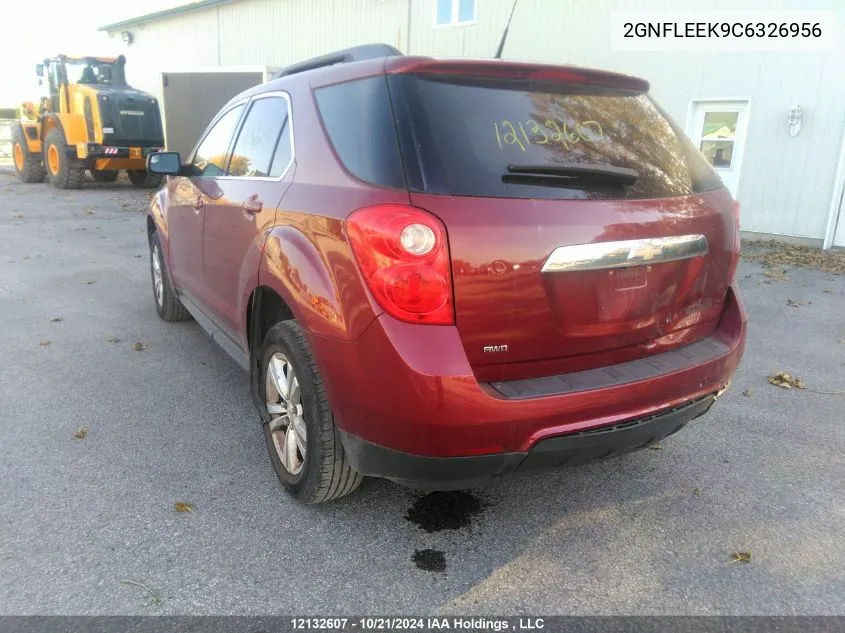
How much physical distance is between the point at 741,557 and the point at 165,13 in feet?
77.8

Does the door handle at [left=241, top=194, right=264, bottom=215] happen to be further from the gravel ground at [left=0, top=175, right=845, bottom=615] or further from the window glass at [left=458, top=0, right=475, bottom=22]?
the window glass at [left=458, top=0, right=475, bottom=22]

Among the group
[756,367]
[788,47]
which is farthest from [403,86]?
[788,47]

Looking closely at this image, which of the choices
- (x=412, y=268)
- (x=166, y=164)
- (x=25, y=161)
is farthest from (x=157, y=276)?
(x=25, y=161)

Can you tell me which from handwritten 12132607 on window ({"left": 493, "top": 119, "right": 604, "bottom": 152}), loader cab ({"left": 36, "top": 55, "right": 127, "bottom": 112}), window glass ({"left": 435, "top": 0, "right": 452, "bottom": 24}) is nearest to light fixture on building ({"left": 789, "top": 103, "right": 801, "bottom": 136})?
window glass ({"left": 435, "top": 0, "right": 452, "bottom": 24})

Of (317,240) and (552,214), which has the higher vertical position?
(552,214)

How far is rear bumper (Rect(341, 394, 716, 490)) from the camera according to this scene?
2.13m

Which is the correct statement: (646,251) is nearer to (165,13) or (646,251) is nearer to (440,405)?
(440,405)

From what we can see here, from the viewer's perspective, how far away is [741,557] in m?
2.52

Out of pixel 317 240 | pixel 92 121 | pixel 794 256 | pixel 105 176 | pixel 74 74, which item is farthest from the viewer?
pixel 105 176

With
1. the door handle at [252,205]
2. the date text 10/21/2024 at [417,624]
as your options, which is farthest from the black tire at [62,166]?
the date text 10/21/2024 at [417,624]

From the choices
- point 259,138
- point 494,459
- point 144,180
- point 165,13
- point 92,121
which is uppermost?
point 165,13

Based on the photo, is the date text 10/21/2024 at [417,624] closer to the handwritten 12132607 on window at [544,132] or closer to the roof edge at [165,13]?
the handwritten 12132607 on window at [544,132]

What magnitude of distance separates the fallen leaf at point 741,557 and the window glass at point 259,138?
260 centimetres

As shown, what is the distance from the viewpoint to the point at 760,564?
2.49m
